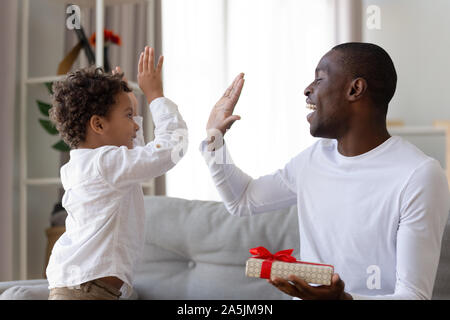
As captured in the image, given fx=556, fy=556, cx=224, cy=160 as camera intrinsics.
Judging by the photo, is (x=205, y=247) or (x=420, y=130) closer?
(x=205, y=247)

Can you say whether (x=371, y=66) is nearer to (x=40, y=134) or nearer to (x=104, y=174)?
(x=104, y=174)

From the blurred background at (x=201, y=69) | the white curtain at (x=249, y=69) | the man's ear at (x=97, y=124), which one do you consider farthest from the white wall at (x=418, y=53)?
the man's ear at (x=97, y=124)

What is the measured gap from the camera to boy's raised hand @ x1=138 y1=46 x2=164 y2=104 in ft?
3.68

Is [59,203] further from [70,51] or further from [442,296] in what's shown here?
[442,296]

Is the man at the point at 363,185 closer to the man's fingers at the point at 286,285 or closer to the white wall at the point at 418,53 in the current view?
the man's fingers at the point at 286,285

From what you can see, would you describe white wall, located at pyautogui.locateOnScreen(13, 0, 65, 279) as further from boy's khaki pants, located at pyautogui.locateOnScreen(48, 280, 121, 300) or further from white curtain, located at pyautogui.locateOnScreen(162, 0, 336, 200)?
boy's khaki pants, located at pyautogui.locateOnScreen(48, 280, 121, 300)

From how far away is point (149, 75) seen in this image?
1129 millimetres

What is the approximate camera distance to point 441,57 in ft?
11.2

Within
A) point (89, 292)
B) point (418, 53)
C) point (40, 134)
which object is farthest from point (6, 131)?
point (418, 53)

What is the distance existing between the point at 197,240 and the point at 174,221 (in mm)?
91

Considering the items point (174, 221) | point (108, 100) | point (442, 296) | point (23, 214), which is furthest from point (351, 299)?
point (23, 214)

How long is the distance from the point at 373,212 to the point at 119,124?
0.55m

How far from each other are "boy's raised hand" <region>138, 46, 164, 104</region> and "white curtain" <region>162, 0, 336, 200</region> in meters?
1.93

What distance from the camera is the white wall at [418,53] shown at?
3420 millimetres
